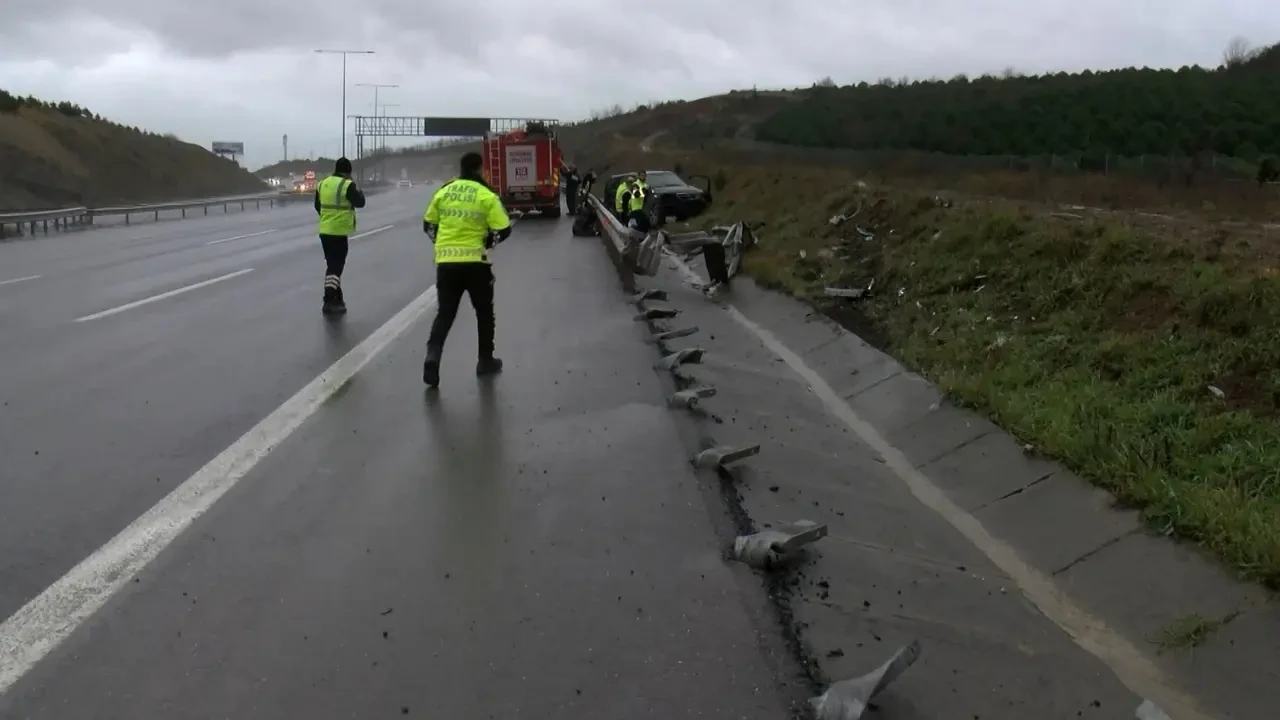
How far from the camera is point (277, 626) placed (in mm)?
4289

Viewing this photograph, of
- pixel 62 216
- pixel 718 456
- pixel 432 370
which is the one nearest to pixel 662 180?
pixel 62 216

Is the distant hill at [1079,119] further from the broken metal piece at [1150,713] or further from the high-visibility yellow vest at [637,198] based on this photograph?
the broken metal piece at [1150,713]

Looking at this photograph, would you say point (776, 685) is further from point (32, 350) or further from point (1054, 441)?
point (32, 350)

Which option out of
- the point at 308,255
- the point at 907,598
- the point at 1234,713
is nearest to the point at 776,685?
the point at 907,598

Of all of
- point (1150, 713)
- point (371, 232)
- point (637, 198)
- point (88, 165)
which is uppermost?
point (88, 165)

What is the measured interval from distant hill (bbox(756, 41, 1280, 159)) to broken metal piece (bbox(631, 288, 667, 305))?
81.4 ft

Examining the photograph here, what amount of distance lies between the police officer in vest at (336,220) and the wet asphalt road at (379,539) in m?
Result: 1.92

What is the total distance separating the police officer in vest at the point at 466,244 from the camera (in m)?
8.95

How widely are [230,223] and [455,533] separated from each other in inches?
1298

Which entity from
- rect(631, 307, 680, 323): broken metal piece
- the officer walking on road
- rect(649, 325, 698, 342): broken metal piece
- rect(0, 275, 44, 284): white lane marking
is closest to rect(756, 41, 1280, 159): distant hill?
the officer walking on road

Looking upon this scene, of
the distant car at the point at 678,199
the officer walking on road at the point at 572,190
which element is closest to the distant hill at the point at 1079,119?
the distant car at the point at 678,199

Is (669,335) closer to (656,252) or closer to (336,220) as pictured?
(336,220)

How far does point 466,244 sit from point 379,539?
4138 mm

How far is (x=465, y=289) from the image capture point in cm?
913
